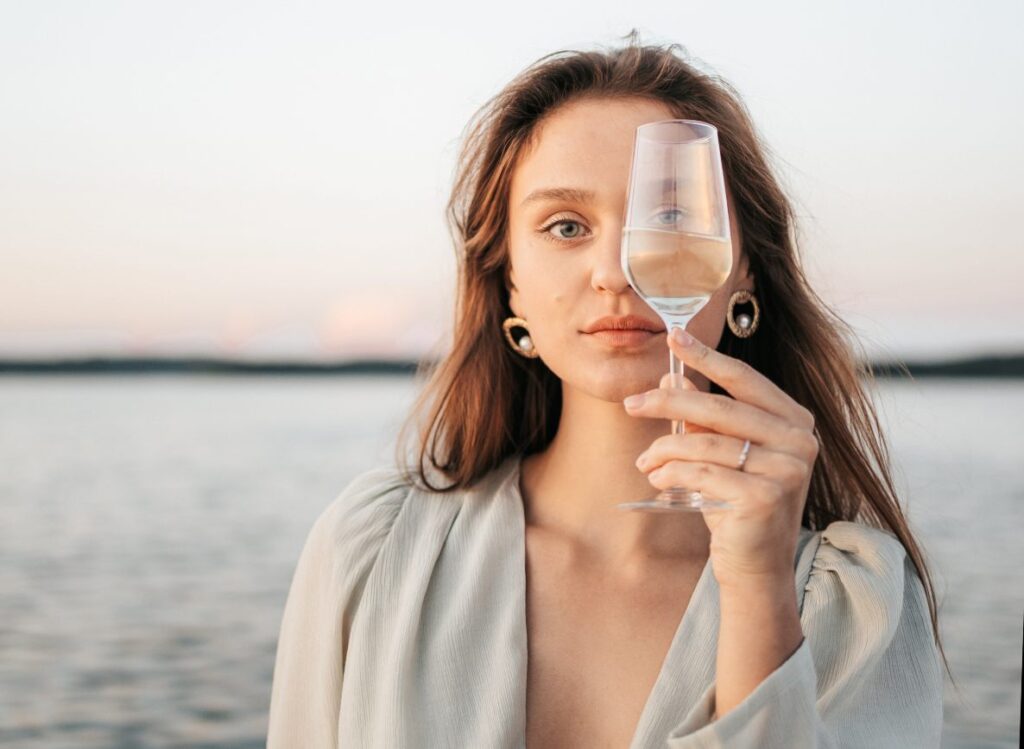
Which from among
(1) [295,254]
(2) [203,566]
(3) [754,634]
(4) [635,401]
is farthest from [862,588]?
(1) [295,254]

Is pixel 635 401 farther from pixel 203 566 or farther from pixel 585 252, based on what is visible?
pixel 203 566

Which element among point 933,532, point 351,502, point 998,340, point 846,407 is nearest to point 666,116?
point 846,407

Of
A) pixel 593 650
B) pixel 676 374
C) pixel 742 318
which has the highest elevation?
pixel 676 374

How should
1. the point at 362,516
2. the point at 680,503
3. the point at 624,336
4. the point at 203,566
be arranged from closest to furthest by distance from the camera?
the point at 680,503, the point at 624,336, the point at 362,516, the point at 203,566

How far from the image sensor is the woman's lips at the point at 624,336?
209 cm

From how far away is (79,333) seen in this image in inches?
808

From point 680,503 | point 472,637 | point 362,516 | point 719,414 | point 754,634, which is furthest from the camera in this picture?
point 362,516

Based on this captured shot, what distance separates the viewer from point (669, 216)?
5.23 feet

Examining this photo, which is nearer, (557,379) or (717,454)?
(717,454)

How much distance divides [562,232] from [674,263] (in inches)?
26.2

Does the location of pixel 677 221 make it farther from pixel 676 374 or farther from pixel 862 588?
pixel 862 588

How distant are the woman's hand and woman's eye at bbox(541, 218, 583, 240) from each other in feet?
2.18

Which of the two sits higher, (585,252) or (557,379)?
(585,252)

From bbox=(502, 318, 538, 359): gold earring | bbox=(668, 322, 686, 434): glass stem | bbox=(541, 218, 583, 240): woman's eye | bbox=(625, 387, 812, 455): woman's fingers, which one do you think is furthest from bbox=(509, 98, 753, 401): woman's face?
bbox=(625, 387, 812, 455): woman's fingers
